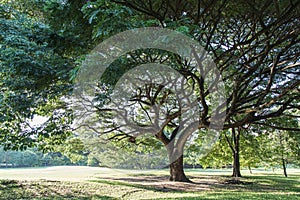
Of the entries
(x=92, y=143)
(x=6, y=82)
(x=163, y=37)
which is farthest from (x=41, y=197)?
(x=92, y=143)

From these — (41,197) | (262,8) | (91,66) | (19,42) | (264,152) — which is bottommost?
(41,197)

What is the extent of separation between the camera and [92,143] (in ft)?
53.0

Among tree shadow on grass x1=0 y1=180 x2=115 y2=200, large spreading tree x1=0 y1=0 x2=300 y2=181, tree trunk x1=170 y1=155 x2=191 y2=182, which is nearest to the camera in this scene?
large spreading tree x1=0 y1=0 x2=300 y2=181

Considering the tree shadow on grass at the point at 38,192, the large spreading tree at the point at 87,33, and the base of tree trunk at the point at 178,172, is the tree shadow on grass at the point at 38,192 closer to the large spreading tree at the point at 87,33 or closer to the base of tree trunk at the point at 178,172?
the large spreading tree at the point at 87,33

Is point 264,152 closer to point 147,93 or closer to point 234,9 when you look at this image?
point 147,93

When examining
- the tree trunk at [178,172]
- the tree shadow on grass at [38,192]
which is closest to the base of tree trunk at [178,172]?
the tree trunk at [178,172]

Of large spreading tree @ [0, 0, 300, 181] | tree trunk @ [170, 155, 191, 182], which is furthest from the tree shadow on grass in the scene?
tree trunk @ [170, 155, 191, 182]

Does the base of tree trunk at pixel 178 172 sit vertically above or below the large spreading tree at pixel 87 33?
below

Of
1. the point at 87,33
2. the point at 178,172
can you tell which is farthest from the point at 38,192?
the point at 178,172

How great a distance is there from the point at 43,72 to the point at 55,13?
126cm

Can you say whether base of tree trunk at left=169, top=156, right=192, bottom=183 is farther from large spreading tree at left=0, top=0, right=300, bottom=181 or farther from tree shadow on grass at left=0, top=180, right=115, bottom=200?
large spreading tree at left=0, top=0, right=300, bottom=181

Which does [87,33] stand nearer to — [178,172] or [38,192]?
[38,192]

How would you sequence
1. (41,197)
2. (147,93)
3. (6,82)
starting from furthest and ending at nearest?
(147,93), (41,197), (6,82)

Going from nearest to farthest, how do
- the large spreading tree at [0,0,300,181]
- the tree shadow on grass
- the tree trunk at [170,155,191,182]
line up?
the large spreading tree at [0,0,300,181] → the tree shadow on grass → the tree trunk at [170,155,191,182]
